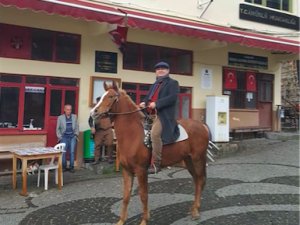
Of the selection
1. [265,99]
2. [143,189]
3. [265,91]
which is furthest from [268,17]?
[143,189]

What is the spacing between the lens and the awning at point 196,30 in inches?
420

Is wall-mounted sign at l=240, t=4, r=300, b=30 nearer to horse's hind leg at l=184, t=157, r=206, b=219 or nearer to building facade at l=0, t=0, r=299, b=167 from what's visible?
building facade at l=0, t=0, r=299, b=167

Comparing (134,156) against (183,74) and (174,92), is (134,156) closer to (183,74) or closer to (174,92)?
(174,92)

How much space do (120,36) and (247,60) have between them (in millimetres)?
6390


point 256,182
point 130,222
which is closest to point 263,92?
point 256,182

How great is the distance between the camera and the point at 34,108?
10.8 m

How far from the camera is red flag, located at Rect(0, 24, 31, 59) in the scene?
402 inches

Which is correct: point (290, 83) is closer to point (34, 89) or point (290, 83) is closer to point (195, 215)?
point (34, 89)

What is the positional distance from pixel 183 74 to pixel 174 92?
787cm

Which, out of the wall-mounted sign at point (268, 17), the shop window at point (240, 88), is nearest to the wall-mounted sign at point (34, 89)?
the shop window at point (240, 88)

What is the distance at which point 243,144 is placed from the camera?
14812 millimetres

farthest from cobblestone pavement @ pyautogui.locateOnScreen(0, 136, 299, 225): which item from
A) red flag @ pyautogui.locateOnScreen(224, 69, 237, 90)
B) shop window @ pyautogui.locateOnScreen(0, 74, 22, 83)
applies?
red flag @ pyautogui.locateOnScreen(224, 69, 237, 90)

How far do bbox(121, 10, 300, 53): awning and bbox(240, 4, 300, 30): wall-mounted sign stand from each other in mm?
2353

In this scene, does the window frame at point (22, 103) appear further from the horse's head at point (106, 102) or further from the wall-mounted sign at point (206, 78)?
the wall-mounted sign at point (206, 78)
